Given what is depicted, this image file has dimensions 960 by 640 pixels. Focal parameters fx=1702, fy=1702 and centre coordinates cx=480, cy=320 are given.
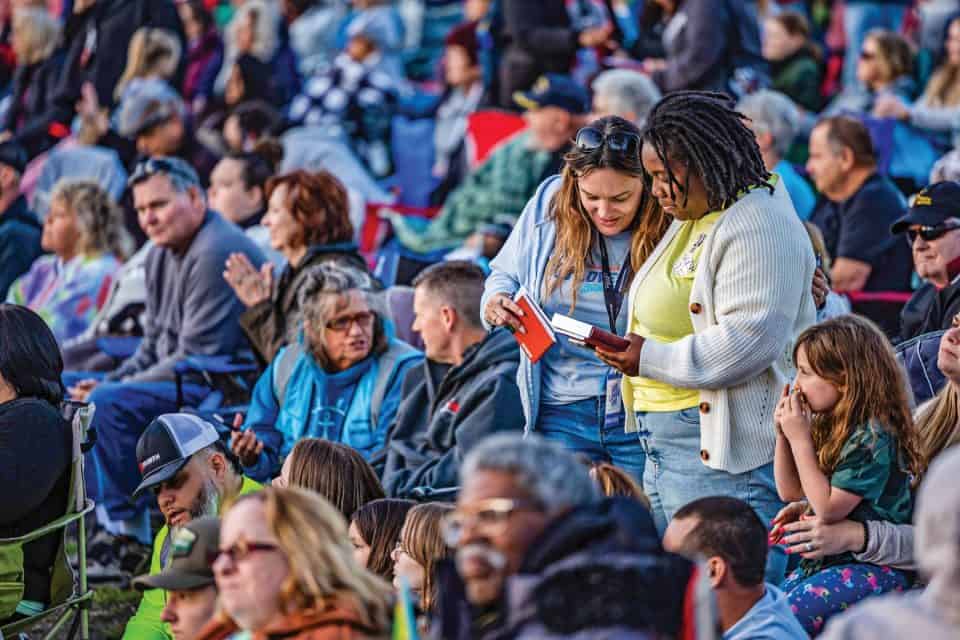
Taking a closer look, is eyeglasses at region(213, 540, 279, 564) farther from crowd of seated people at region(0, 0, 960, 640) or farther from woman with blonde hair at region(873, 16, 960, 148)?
woman with blonde hair at region(873, 16, 960, 148)

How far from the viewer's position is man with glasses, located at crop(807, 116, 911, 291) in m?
7.77

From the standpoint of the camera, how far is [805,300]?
4941mm

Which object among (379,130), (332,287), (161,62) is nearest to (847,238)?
(332,287)

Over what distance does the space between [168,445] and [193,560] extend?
4.82 ft

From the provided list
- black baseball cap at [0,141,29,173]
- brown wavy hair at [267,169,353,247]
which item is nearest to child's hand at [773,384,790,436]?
brown wavy hair at [267,169,353,247]

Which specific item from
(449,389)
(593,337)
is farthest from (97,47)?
(593,337)

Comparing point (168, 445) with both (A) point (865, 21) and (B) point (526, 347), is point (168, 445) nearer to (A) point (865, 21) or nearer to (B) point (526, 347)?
(B) point (526, 347)

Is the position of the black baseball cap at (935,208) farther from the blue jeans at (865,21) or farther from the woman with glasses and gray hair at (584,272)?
the blue jeans at (865,21)

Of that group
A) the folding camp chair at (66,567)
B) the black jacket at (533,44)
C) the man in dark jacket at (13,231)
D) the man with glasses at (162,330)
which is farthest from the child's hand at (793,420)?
the man in dark jacket at (13,231)

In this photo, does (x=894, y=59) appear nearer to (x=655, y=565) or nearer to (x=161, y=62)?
(x=161, y=62)

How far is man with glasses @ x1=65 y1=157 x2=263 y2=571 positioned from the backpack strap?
650 millimetres

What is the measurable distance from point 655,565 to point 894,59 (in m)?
7.30

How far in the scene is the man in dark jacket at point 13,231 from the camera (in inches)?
408

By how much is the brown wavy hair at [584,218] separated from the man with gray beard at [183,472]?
1288mm
